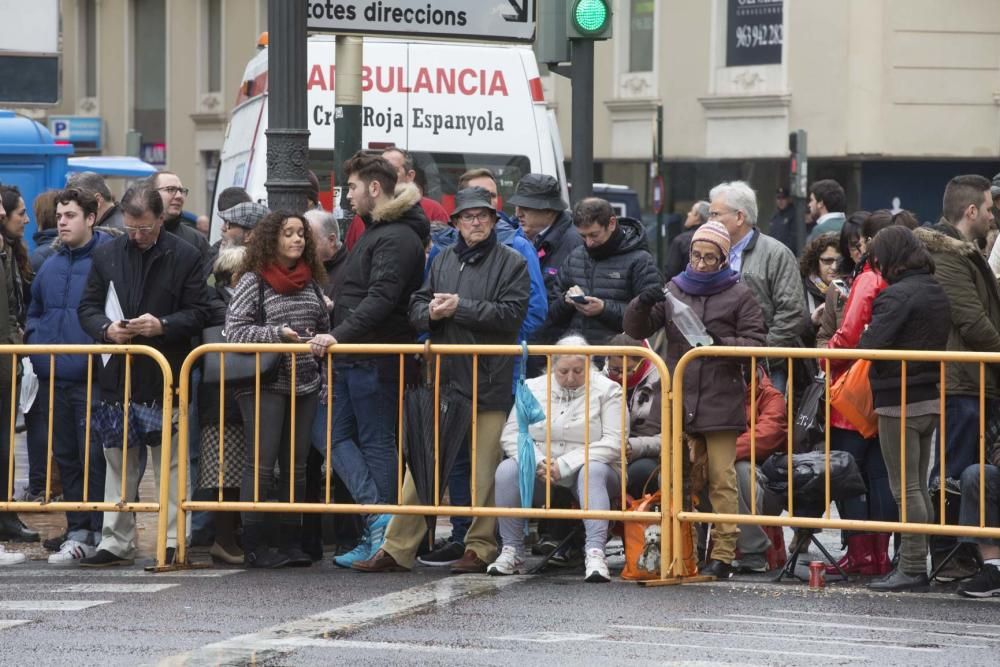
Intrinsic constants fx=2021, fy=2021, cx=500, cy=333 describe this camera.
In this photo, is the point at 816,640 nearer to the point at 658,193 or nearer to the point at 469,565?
the point at 469,565

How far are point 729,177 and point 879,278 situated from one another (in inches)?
956

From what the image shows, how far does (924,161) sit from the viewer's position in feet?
105

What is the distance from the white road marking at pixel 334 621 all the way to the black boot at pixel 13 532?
2818 mm

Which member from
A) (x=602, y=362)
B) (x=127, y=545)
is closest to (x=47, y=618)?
(x=127, y=545)

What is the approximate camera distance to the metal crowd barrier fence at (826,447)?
891cm

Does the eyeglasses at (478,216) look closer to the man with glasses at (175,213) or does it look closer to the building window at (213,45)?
the man with glasses at (175,213)

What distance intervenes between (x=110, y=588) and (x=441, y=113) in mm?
6625

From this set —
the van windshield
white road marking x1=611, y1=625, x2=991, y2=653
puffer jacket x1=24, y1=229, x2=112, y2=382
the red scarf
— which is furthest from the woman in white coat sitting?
the van windshield

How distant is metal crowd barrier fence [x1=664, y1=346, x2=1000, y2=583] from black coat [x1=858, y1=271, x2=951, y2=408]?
6 centimetres

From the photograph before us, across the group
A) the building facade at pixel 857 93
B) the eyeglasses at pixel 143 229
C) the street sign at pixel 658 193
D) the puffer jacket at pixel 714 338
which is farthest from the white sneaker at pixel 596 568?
the building facade at pixel 857 93

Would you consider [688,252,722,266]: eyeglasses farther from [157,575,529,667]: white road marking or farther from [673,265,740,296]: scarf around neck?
[157,575,529,667]: white road marking

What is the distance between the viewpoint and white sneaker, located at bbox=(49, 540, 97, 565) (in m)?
10.1

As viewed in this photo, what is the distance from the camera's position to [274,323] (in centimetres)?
980

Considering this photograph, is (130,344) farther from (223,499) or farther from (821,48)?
(821,48)
